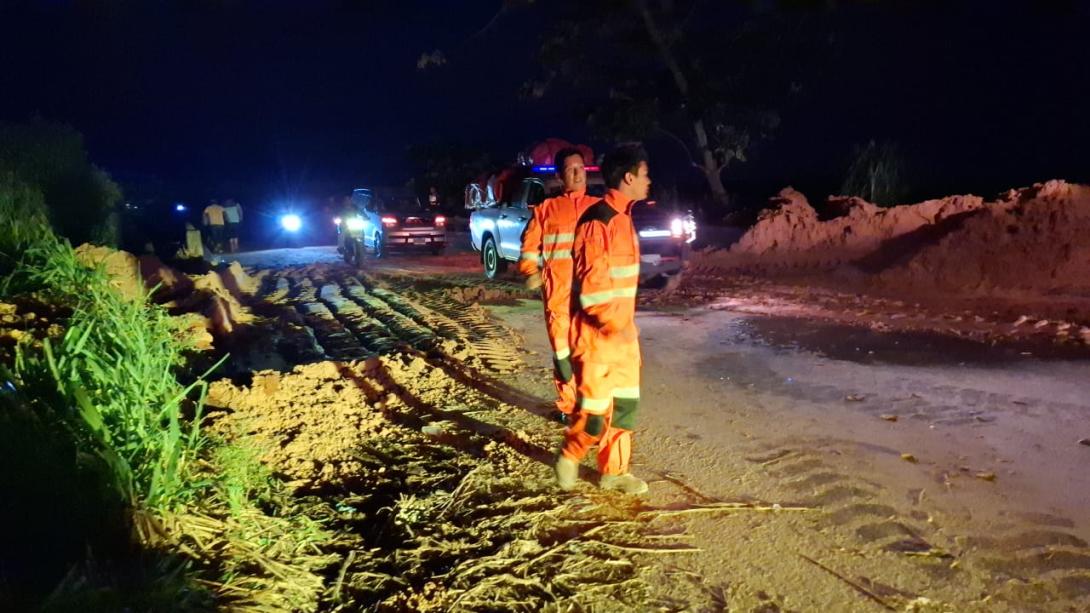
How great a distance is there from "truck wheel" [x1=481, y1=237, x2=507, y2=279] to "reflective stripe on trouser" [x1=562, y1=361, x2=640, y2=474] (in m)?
10.1

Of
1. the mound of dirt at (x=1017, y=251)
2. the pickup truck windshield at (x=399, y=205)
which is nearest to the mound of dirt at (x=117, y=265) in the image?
the pickup truck windshield at (x=399, y=205)

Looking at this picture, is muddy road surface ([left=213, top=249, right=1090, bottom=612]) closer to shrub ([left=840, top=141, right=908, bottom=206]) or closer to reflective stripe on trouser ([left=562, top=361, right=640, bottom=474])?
reflective stripe on trouser ([left=562, top=361, right=640, bottom=474])

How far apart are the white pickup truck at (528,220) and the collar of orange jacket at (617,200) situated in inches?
240

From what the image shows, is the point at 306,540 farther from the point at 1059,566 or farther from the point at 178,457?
the point at 1059,566

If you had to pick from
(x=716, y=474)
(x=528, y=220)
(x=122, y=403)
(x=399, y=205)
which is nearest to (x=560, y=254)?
(x=716, y=474)

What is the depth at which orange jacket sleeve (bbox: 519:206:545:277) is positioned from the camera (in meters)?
5.11

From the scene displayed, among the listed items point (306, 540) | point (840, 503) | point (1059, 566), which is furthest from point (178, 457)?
point (1059, 566)

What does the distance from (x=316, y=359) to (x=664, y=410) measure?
3732 millimetres

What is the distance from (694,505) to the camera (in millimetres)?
4102

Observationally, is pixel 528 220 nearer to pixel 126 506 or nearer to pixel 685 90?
pixel 126 506

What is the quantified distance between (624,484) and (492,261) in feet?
34.4

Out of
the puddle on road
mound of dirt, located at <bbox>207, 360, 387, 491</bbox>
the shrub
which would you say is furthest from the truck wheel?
the shrub

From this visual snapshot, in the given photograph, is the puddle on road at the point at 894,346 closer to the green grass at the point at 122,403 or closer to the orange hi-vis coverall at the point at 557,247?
the orange hi-vis coverall at the point at 557,247

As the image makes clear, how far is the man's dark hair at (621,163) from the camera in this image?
4043 mm
